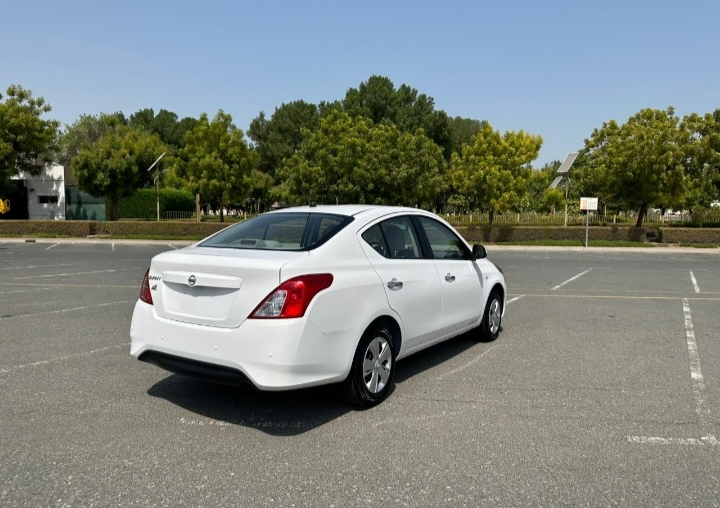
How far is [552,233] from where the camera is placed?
105 feet

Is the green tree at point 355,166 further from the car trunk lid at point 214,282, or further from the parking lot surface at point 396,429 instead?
the car trunk lid at point 214,282

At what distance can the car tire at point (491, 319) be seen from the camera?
22.4 ft

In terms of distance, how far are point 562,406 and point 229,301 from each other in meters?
2.76

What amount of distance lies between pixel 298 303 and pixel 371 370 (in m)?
1.00

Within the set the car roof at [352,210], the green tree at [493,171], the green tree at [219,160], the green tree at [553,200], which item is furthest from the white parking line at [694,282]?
the green tree at [553,200]

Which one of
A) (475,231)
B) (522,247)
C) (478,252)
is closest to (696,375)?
(478,252)

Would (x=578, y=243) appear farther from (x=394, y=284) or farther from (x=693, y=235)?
(x=394, y=284)

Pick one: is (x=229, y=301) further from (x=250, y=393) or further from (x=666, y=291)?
(x=666, y=291)

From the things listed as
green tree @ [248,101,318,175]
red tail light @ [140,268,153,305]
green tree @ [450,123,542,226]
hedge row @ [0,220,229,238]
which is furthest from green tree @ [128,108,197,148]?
red tail light @ [140,268,153,305]

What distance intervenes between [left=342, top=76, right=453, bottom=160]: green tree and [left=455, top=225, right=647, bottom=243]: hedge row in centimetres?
2017

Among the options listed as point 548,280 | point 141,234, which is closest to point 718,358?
point 548,280

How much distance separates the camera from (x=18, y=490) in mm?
3252

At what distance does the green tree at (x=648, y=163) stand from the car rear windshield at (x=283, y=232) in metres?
30.7

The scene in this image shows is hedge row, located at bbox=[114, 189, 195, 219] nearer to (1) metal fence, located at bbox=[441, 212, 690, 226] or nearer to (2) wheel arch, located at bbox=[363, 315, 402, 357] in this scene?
(1) metal fence, located at bbox=[441, 212, 690, 226]
